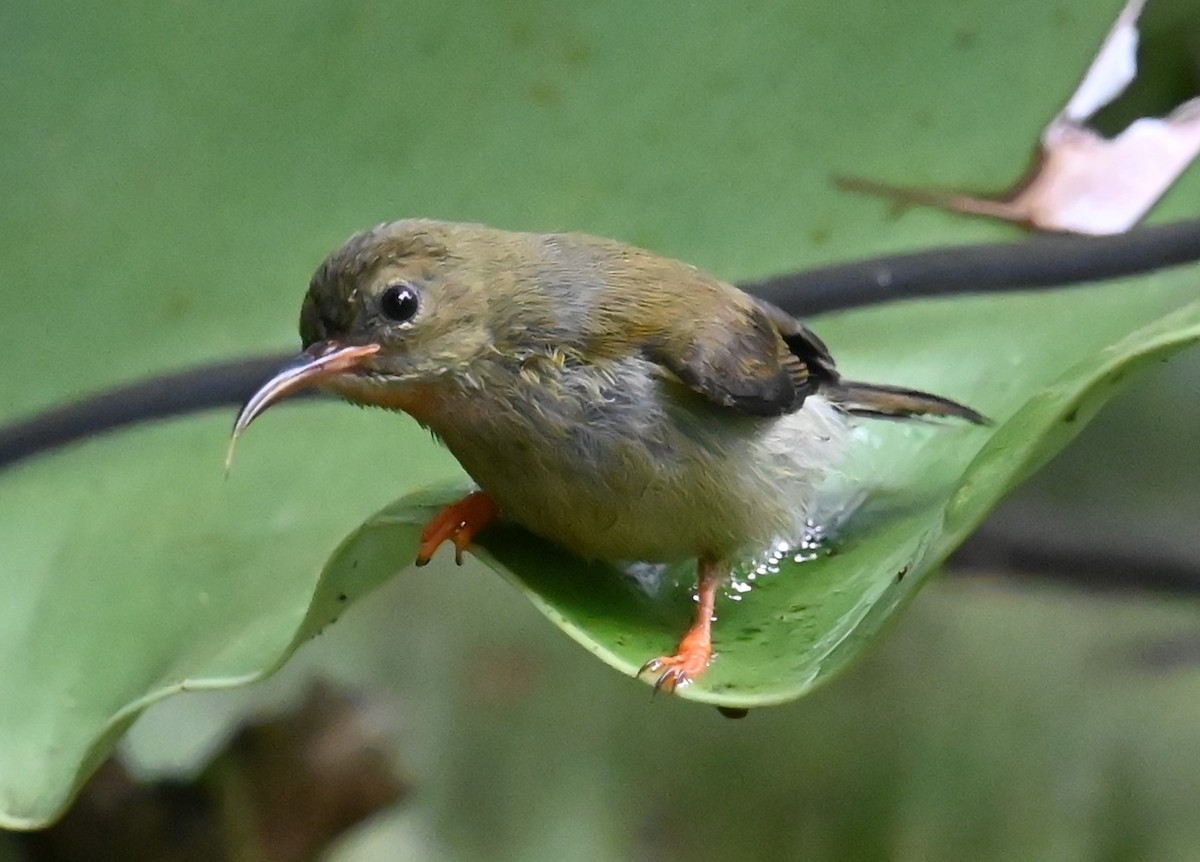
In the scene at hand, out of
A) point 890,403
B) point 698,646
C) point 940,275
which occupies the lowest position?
point 698,646

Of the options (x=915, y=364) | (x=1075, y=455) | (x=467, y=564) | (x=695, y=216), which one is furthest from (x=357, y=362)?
(x=1075, y=455)

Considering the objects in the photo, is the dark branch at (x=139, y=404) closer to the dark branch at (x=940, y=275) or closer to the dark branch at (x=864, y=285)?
the dark branch at (x=864, y=285)

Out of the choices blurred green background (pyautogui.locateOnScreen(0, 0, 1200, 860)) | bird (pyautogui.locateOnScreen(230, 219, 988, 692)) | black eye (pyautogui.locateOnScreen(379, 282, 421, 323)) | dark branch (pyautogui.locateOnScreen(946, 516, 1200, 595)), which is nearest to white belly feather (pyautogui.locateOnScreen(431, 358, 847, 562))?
bird (pyautogui.locateOnScreen(230, 219, 988, 692))

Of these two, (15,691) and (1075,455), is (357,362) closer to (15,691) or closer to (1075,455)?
(15,691)

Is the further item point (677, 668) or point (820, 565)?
point (820, 565)

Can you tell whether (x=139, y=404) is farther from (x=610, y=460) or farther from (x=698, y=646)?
(x=698, y=646)

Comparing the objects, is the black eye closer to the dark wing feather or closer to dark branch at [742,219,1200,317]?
the dark wing feather

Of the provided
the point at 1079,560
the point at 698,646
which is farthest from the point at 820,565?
the point at 1079,560

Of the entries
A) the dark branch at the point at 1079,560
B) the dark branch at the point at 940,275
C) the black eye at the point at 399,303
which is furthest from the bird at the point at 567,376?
the dark branch at the point at 1079,560
